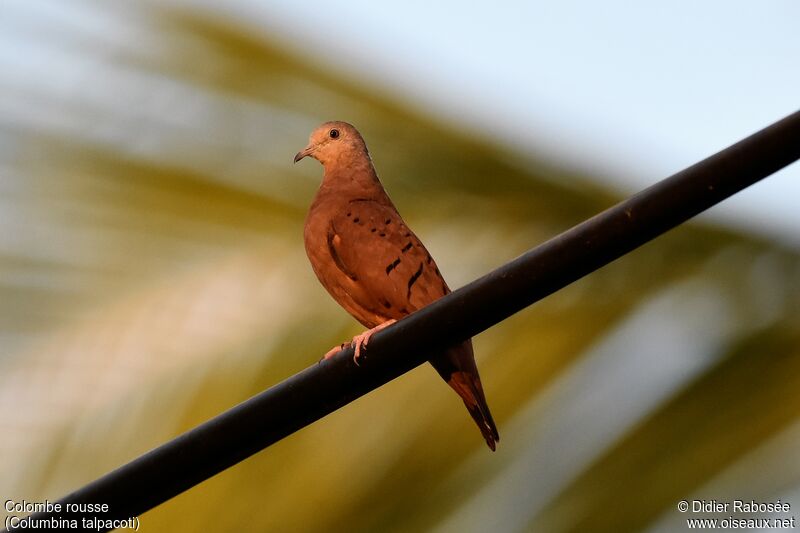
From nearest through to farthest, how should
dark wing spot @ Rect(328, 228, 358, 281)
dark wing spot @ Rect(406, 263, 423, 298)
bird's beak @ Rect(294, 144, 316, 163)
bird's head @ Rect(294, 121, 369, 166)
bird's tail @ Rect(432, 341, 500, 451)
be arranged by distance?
bird's tail @ Rect(432, 341, 500, 451), dark wing spot @ Rect(406, 263, 423, 298), dark wing spot @ Rect(328, 228, 358, 281), bird's beak @ Rect(294, 144, 316, 163), bird's head @ Rect(294, 121, 369, 166)

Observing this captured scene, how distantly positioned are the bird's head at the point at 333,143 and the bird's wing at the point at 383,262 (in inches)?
27.8

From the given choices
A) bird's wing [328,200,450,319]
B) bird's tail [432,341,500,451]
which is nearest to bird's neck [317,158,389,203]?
bird's wing [328,200,450,319]

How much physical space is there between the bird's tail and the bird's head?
61.9 inches

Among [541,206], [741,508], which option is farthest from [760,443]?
[541,206]

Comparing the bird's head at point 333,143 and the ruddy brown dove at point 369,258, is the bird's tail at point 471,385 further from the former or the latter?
the bird's head at point 333,143

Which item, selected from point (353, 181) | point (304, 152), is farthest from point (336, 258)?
point (304, 152)

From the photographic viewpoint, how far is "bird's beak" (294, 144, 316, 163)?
5754mm

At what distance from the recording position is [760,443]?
4258 millimetres

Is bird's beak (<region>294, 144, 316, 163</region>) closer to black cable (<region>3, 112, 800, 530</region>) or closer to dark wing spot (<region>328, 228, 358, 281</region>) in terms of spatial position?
dark wing spot (<region>328, 228, 358, 281</region>)

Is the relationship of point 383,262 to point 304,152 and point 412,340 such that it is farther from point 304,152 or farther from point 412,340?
point 412,340

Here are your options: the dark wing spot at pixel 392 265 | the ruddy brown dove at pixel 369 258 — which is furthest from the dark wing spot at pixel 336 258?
the dark wing spot at pixel 392 265

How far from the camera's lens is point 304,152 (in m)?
5.87

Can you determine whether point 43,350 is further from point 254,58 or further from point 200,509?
point 254,58

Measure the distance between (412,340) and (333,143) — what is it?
292 centimetres
